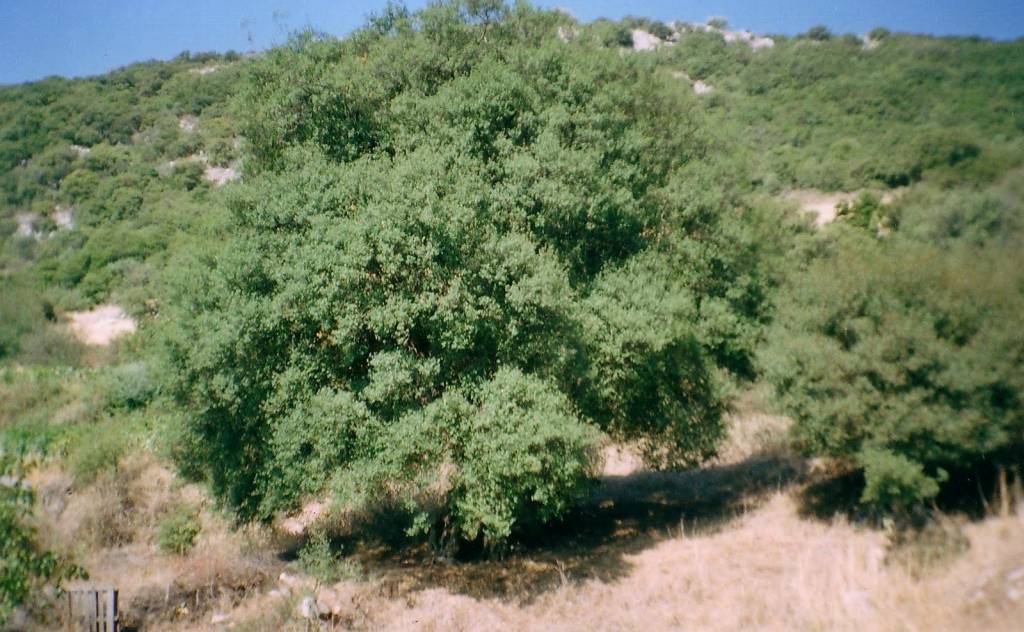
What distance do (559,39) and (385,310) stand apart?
8.41 metres

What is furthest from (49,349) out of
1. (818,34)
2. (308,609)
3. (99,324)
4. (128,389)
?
(818,34)

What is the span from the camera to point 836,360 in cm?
970

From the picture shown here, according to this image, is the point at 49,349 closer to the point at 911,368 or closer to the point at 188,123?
the point at 188,123

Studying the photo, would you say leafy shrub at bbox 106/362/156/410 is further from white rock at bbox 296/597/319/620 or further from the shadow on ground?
white rock at bbox 296/597/319/620

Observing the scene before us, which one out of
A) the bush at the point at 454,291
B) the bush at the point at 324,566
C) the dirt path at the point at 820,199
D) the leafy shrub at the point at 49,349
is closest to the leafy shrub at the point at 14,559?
the bush at the point at 454,291

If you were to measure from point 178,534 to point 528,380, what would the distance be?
30.9 ft

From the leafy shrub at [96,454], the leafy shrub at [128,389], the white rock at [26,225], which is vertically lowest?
the leafy shrub at [96,454]

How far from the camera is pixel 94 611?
9.05 m

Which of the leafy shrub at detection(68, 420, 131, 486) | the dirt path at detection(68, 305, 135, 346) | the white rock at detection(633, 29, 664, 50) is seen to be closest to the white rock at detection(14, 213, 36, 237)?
the dirt path at detection(68, 305, 135, 346)

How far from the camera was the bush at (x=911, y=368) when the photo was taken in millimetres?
8523

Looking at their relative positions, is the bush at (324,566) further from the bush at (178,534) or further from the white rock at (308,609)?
the bush at (178,534)

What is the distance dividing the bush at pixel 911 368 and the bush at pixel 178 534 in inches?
496

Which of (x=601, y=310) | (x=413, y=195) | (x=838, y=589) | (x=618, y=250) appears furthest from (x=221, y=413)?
(x=838, y=589)

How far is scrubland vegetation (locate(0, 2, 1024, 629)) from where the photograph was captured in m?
8.76
